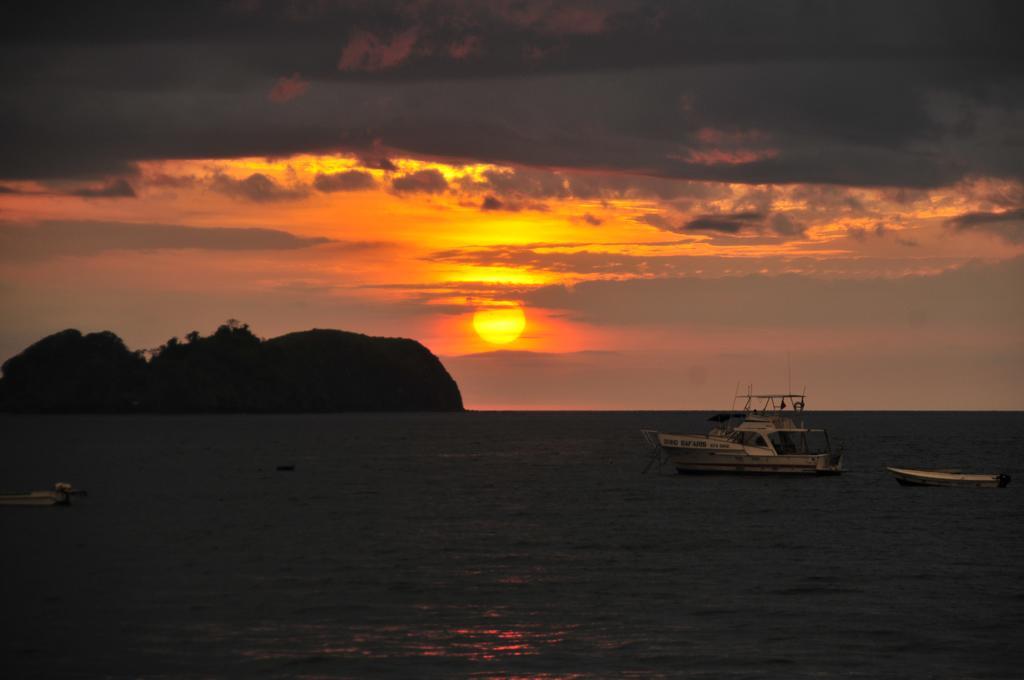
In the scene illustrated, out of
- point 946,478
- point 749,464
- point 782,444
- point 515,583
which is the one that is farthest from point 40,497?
point 946,478

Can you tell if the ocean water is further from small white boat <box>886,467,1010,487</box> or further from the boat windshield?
the boat windshield

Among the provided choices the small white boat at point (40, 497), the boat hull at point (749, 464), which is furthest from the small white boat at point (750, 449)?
the small white boat at point (40, 497)

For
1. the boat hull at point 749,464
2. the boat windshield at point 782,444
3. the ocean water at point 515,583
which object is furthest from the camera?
the boat windshield at point 782,444

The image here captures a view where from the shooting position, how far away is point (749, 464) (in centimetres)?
10019

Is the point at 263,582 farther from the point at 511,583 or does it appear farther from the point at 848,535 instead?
the point at 848,535

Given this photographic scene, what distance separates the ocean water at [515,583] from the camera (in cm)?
3450

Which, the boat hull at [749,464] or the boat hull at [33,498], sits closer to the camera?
the boat hull at [33,498]

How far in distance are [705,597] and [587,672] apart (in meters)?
13.0

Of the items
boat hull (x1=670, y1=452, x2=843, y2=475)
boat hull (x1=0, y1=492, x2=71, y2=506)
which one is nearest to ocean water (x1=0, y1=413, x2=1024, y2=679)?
boat hull (x1=0, y1=492, x2=71, y2=506)

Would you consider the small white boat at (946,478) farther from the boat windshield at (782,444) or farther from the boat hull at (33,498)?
the boat hull at (33,498)

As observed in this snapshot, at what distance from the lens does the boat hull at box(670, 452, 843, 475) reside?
329 feet

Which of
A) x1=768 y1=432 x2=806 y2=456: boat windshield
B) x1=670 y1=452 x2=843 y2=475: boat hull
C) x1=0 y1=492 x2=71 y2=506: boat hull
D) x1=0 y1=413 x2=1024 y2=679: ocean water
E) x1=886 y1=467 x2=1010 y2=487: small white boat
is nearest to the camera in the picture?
x1=0 y1=413 x2=1024 y2=679: ocean water

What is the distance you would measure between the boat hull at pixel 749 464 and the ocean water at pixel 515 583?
12.0ft

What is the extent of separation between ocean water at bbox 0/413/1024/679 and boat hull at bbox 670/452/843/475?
3661 millimetres
